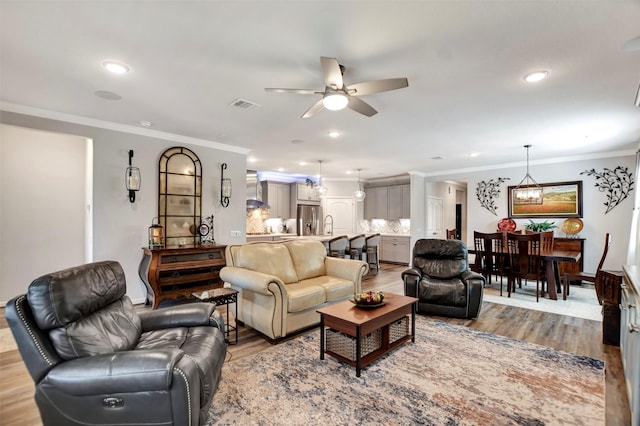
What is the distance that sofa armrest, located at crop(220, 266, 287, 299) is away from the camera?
3025 millimetres

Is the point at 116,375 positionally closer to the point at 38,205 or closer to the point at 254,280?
the point at 254,280

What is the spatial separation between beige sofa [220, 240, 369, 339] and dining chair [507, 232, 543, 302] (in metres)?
2.83

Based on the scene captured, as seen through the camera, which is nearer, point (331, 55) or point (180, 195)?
point (331, 55)

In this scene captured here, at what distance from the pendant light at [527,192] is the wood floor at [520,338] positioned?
114 inches

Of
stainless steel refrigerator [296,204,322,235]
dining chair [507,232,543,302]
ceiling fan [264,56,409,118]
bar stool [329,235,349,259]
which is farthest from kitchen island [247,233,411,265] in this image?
ceiling fan [264,56,409,118]

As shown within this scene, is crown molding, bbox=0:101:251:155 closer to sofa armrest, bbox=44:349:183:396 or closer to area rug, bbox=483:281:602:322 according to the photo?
sofa armrest, bbox=44:349:183:396

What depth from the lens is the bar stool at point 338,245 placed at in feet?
20.6

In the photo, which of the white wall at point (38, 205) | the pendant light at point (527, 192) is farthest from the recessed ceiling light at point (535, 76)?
the white wall at point (38, 205)

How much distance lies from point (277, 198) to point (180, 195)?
12.3 feet

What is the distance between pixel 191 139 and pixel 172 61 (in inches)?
104

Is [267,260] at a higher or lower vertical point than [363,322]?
higher

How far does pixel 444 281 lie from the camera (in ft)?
13.5

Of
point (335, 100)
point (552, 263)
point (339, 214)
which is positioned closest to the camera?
point (335, 100)

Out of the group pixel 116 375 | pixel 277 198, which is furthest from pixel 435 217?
pixel 116 375
